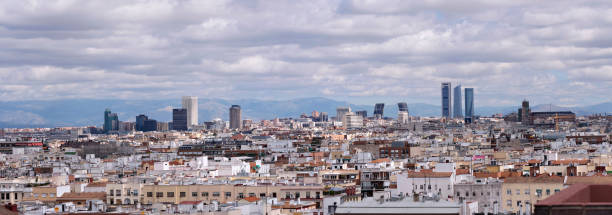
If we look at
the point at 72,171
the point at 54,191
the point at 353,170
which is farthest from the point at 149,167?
the point at 54,191

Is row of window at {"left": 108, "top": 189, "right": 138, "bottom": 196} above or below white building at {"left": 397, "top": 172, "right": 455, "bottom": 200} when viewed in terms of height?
below

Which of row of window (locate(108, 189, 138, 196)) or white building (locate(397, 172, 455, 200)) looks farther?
row of window (locate(108, 189, 138, 196))

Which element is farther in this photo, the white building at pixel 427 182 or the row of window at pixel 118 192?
the row of window at pixel 118 192

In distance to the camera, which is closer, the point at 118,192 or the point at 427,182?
the point at 427,182

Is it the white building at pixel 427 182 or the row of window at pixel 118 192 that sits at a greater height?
the white building at pixel 427 182

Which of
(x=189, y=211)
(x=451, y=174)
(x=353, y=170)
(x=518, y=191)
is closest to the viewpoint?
(x=189, y=211)

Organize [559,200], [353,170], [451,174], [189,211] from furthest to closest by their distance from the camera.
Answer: [353,170] → [451,174] → [189,211] → [559,200]

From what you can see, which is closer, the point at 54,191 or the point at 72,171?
the point at 54,191

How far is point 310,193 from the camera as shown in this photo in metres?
83.2

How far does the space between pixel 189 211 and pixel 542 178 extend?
77.9ft

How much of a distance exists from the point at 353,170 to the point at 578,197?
82.9 m

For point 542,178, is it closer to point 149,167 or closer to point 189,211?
point 189,211

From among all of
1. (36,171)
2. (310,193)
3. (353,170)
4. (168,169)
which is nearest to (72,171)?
(36,171)

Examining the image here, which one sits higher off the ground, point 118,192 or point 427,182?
point 427,182
